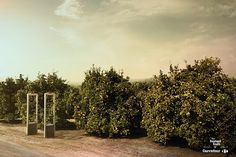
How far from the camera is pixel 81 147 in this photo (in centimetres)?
1705

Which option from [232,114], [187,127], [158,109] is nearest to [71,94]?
[158,109]

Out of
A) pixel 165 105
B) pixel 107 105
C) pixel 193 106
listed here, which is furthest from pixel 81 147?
pixel 193 106

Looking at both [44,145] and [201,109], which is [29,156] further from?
[201,109]

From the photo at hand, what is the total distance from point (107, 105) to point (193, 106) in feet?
17.5

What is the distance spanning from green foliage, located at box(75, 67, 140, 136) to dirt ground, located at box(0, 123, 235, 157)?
639mm

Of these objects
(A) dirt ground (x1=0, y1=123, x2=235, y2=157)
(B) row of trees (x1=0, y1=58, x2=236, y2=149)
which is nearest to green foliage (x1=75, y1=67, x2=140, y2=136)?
(B) row of trees (x1=0, y1=58, x2=236, y2=149)

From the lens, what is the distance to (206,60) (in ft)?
57.6

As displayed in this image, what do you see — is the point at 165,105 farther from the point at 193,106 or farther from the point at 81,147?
the point at 81,147

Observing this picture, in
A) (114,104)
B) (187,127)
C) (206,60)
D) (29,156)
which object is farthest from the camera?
(114,104)

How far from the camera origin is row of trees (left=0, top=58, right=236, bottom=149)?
1570 centimetres

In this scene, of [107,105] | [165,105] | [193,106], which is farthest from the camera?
[107,105]

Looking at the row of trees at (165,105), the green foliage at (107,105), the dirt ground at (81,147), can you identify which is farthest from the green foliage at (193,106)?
the green foliage at (107,105)

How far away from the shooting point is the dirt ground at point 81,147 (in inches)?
615

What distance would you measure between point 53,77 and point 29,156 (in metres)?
10.2
